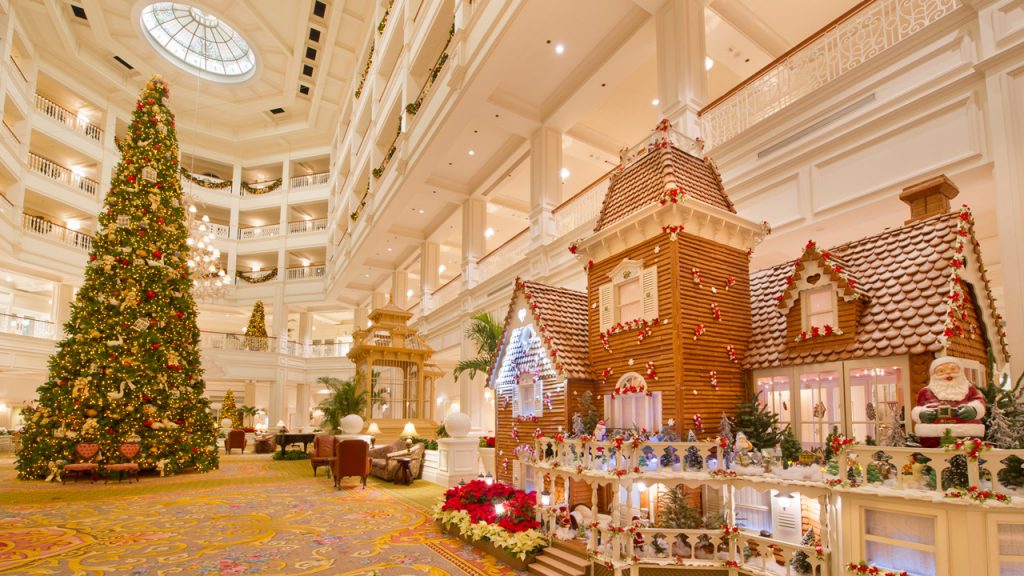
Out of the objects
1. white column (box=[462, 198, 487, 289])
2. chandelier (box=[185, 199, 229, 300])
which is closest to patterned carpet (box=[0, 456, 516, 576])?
chandelier (box=[185, 199, 229, 300])

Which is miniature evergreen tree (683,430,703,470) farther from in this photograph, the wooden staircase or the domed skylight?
the domed skylight

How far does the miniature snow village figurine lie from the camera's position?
4.74 metres

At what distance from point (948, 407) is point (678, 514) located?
270 cm

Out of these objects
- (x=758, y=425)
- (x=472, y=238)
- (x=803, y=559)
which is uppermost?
(x=472, y=238)

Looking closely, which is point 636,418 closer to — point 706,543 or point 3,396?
point 706,543

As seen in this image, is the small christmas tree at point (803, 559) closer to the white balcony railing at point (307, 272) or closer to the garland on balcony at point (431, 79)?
the garland on balcony at point (431, 79)

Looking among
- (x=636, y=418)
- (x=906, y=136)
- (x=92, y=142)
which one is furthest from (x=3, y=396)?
(x=906, y=136)

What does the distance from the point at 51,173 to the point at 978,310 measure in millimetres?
30113

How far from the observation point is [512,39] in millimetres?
11266

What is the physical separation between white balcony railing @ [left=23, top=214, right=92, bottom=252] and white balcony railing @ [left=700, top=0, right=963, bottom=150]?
23765mm

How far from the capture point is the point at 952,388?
4.68 meters

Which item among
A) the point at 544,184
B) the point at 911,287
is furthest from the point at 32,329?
the point at 911,287

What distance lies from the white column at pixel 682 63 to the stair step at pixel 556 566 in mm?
7381

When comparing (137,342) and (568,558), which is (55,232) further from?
(568,558)
